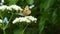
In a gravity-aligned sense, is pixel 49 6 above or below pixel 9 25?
above

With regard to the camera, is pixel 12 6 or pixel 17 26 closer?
pixel 12 6

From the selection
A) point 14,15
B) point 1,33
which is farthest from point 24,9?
point 1,33

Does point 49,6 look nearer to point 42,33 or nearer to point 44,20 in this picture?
point 44,20

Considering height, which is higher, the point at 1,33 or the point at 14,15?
the point at 14,15

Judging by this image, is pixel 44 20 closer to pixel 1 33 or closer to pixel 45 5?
pixel 45 5

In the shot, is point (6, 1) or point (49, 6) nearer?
point (49, 6)

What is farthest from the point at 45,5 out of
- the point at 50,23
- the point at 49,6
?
the point at 50,23
